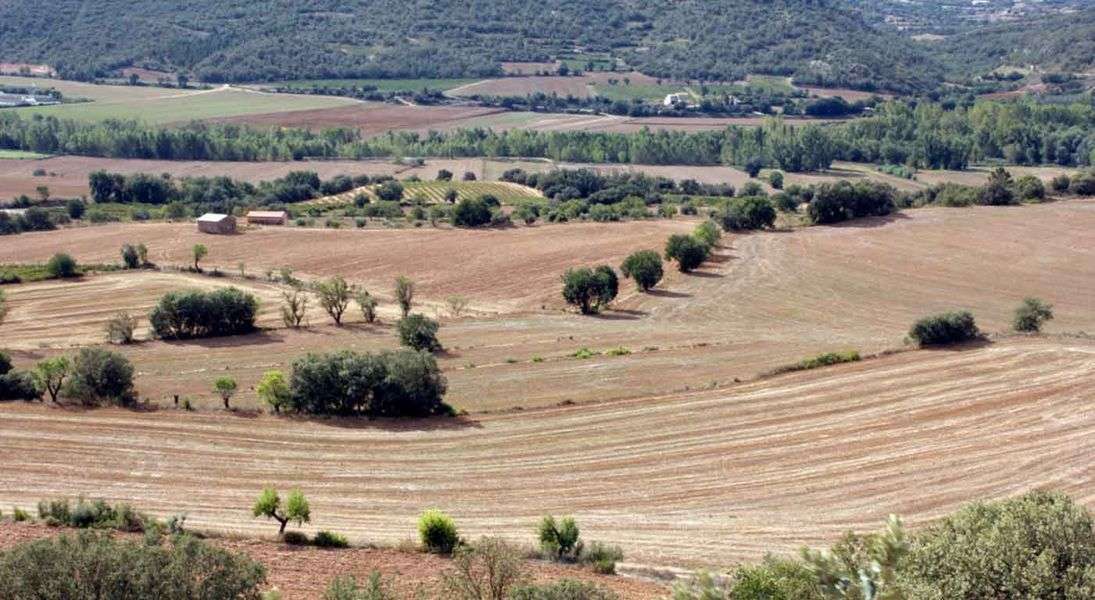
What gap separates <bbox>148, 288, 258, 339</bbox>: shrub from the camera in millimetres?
63844

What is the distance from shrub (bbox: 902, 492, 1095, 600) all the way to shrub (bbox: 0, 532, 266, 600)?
45.4 feet

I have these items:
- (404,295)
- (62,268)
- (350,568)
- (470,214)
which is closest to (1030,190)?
(470,214)

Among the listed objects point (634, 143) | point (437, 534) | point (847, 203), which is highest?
point (634, 143)

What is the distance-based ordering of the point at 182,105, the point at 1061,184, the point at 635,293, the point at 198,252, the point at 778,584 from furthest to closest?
1. the point at 182,105
2. the point at 1061,184
3. the point at 198,252
4. the point at 635,293
5. the point at 778,584

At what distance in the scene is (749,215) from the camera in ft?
307

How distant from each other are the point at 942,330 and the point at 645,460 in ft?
69.6

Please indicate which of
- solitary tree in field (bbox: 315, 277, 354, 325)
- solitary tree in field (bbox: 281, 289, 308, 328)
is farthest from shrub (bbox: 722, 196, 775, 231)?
solitary tree in field (bbox: 281, 289, 308, 328)

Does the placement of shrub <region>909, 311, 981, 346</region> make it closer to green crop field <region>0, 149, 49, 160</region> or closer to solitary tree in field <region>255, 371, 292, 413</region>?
solitary tree in field <region>255, 371, 292, 413</region>

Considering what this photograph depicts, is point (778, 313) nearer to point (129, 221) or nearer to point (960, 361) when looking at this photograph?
point (960, 361)

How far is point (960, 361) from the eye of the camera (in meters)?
54.9

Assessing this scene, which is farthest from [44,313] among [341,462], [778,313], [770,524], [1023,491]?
[1023,491]

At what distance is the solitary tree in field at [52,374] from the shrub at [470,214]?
49.3 metres

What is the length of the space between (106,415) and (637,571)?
24860mm

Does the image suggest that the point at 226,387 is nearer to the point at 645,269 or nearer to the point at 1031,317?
the point at 645,269
